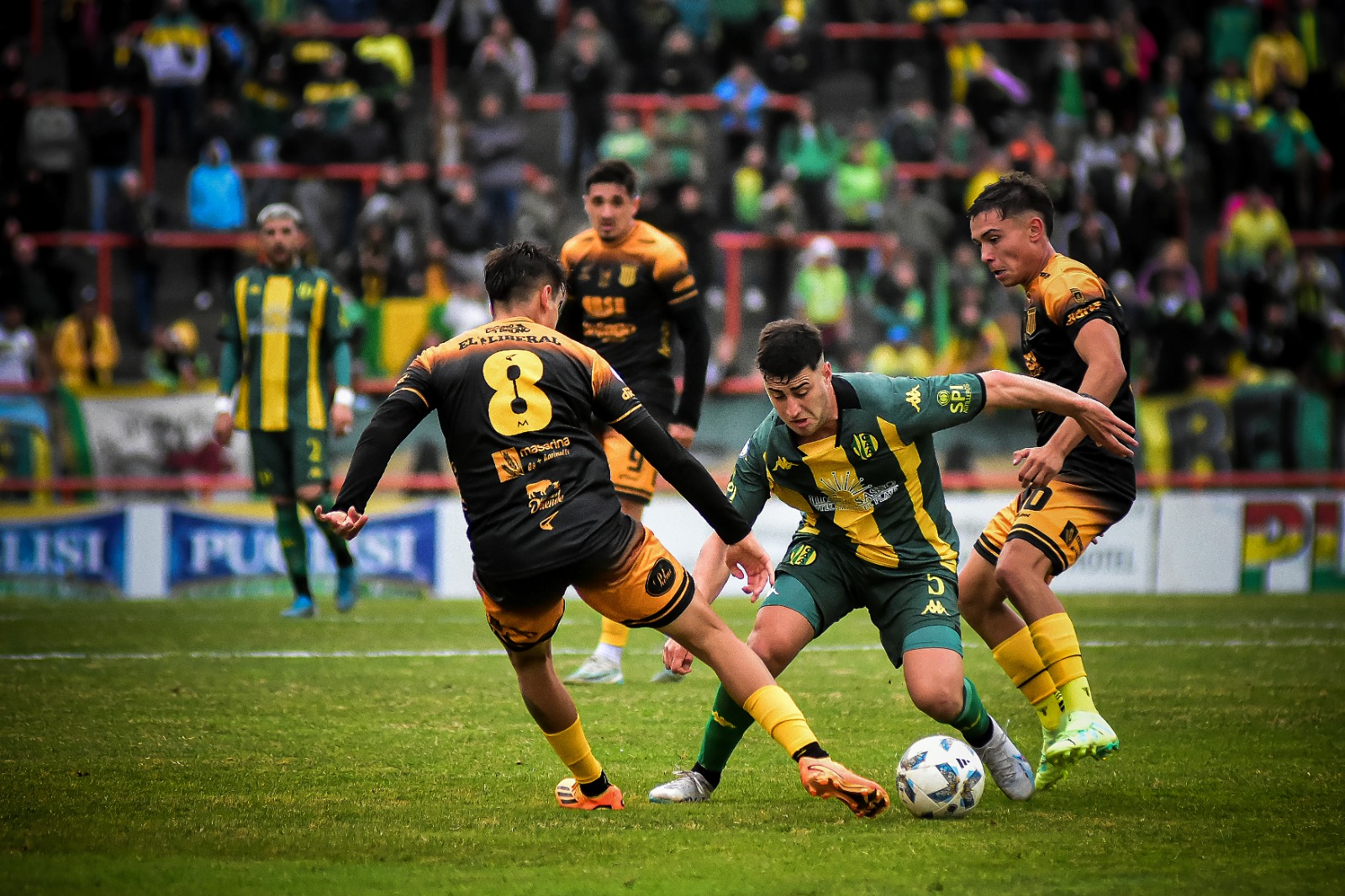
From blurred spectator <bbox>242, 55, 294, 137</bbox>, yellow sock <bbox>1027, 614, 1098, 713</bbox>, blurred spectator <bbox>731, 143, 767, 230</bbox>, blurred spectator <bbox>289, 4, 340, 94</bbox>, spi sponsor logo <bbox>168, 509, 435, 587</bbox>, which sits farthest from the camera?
blurred spectator <bbox>289, 4, 340, 94</bbox>

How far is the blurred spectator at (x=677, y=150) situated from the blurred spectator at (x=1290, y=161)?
26.0 ft

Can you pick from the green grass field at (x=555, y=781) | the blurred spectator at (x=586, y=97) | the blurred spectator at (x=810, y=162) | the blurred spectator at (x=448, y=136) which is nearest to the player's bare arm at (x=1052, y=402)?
the green grass field at (x=555, y=781)

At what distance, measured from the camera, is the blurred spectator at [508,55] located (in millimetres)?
19359

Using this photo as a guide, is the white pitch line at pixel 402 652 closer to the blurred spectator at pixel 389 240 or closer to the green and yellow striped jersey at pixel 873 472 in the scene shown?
the green and yellow striped jersey at pixel 873 472

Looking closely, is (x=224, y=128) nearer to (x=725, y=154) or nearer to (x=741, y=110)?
(x=725, y=154)

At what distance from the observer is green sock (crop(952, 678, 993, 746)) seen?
564 cm

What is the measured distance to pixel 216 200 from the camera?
18.2 meters

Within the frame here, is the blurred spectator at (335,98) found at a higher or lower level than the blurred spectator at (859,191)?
higher

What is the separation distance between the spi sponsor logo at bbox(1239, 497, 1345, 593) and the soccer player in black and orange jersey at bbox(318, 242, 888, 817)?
1124 centimetres

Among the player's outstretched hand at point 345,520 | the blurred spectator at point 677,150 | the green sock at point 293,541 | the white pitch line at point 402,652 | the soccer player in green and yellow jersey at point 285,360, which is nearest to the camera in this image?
the player's outstretched hand at point 345,520

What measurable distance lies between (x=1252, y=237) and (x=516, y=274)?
16.2 metres

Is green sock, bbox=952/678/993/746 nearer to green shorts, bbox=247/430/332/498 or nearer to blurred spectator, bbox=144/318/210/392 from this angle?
green shorts, bbox=247/430/332/498

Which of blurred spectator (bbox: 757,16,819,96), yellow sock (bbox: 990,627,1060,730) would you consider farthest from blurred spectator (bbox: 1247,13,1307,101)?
yellow sock (bbox: 990,627,1060,730)

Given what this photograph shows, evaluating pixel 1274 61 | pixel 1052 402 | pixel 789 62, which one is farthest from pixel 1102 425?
pixel 1274 61
